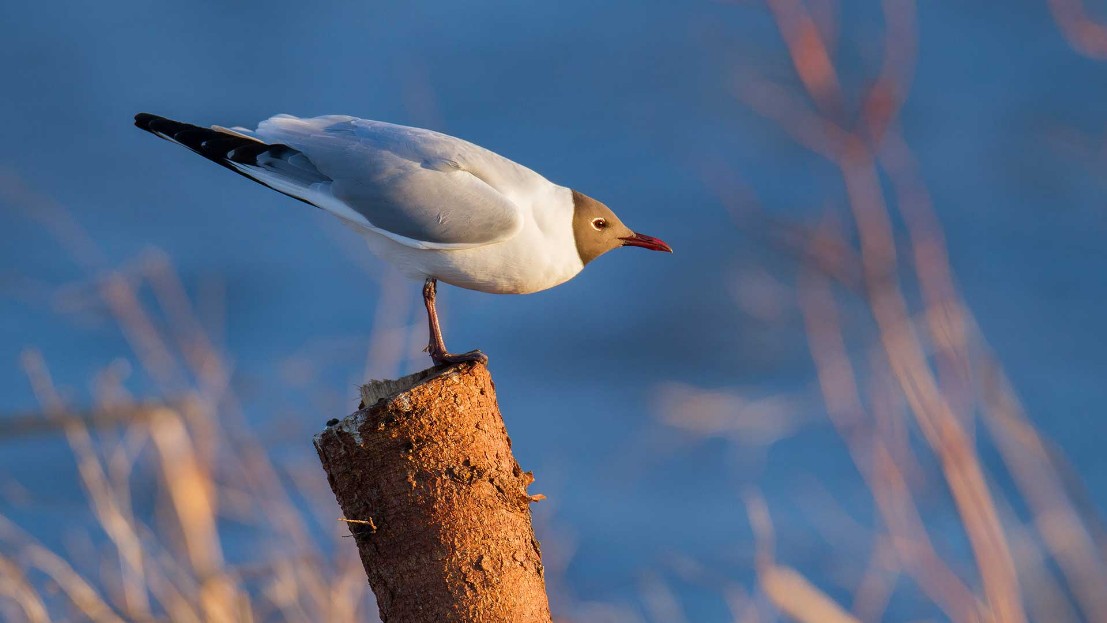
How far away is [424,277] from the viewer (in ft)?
12.4

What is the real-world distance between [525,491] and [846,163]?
1058 mm

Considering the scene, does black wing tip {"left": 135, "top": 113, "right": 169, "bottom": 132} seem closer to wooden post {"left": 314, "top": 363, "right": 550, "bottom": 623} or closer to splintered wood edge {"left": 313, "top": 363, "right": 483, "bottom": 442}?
splintered wood edge {"left": 313, "top": 363, "right": 483, "bottom": 442}

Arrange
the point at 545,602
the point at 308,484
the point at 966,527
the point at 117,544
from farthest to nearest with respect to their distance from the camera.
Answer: the point at 308,484, the point at 117,544, the point at 966,527, the point at 545,602

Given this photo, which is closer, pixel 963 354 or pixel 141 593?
pixel 963 354

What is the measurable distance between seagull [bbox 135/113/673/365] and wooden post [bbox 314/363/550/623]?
0.73 m

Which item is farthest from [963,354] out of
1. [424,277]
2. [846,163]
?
[424,277]

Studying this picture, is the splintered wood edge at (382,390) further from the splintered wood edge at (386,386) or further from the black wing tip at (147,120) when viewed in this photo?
the black wing tip at (147,120)

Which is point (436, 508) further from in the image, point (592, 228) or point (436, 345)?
point (592, 228)

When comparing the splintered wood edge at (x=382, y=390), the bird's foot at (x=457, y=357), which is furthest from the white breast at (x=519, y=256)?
the splintered wood edge at (x=382, y=390)

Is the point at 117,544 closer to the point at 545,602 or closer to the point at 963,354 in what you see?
the point at 545,602

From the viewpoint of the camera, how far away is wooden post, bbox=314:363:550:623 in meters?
2.67

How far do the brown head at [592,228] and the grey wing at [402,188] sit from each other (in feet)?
0.79

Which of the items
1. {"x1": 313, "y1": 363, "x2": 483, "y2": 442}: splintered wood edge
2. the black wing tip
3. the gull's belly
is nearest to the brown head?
the gull's belly

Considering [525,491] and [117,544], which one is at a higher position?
[117,544]
